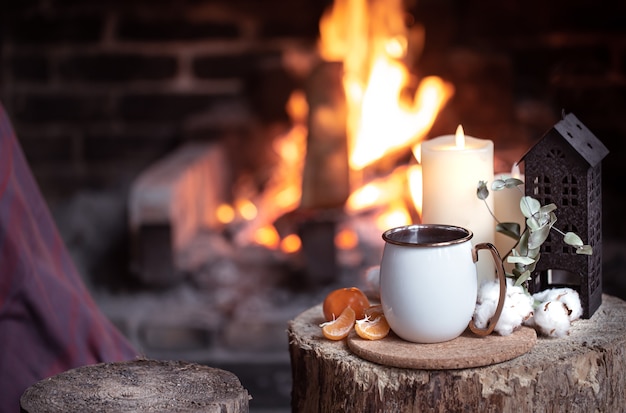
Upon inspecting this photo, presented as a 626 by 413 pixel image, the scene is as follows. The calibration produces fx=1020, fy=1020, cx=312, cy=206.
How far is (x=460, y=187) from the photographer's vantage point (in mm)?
1622

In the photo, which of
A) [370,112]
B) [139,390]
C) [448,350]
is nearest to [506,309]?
[448,350]

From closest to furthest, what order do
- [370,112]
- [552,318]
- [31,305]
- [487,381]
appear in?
[487,381], [552,318], [31,305], [370,112]

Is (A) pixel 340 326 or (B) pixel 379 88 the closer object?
(A) pixel 340 326

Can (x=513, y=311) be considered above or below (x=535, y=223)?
below

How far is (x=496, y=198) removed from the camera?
1682mm

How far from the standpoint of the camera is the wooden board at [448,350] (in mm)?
1446

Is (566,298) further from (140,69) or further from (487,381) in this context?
(140,69)

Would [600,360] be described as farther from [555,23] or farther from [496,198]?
[555,23]

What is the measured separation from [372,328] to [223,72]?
2.28 m

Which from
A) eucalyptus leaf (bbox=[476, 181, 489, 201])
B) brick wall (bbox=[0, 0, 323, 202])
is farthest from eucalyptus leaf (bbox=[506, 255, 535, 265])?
brick wall (bbox=[0, 0, 323, 202])

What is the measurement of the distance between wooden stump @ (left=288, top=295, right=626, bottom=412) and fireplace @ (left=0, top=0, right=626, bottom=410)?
1570 mm

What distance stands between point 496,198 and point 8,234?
87 cm

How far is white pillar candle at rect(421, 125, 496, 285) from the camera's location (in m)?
1.61

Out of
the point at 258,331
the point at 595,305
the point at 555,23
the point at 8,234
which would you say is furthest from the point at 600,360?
the point at 555,23
